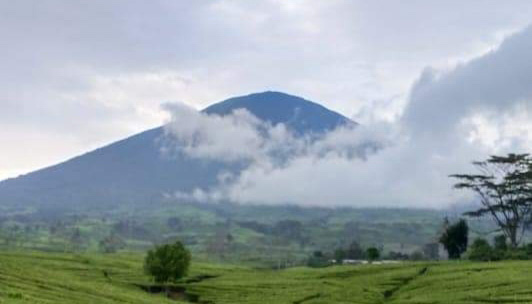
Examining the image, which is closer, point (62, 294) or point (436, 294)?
point (62, 294)

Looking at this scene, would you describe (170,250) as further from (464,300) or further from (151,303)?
(464,300)

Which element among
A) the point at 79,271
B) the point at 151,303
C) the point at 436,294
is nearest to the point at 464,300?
the point at 436,294

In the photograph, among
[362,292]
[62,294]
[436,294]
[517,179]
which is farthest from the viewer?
[517,179]

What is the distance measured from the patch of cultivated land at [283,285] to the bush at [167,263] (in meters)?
1.94

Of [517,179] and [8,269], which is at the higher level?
[517,179]

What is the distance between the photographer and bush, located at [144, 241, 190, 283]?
93.2 meters

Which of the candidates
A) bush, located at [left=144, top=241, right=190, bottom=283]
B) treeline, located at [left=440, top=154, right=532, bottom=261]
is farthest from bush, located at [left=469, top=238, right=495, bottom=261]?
bush, located at [left=144, top=241, right=190, bottom=283]

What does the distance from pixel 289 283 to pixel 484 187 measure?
52.4 metres

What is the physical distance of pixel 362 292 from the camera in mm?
82625

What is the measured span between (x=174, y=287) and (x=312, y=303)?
2698 centimetres

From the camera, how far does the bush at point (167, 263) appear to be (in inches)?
3669

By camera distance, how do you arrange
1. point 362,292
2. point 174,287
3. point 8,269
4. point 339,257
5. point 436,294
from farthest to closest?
point 339,257, point 174,287, point 362,292, point 436,294, point 8,269

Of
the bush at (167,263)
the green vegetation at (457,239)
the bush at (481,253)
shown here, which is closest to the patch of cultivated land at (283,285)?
the bush at (167,263)

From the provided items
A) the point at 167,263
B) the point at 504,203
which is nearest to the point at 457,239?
the point at 504,203
